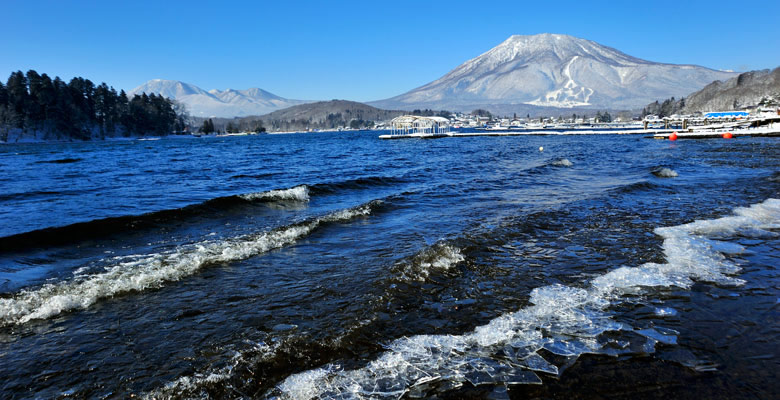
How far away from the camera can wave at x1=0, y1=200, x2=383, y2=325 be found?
5301 millimetres

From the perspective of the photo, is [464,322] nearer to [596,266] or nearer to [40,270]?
[596,266]

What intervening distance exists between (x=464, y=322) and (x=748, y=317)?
3.18m

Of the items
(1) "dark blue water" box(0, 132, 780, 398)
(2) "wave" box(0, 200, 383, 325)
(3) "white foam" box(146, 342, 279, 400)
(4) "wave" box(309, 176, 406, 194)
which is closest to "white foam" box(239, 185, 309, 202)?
(4) "wave" box(309, 176, 406, 194)

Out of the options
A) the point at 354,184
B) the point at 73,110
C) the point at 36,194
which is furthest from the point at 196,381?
the point at 73,110

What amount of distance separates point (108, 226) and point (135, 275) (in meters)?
5.09

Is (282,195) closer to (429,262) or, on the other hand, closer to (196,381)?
(429,262)

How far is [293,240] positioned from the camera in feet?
28.8

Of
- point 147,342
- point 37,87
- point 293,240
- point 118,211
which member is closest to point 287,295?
point 147,342

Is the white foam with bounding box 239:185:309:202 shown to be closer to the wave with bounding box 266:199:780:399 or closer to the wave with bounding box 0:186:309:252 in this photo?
the wave with bounding box 0:186:309:252

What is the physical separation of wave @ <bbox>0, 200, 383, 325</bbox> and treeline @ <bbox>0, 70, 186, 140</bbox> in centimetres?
12794

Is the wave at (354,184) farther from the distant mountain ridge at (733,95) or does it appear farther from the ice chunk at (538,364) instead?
the distant mountain ridge at (733,95)

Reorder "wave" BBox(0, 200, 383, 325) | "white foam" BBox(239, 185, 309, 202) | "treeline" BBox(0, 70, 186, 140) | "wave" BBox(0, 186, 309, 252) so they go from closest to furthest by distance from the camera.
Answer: "wave" BBox(0, 200, 383, 325)
"wave" BBox(0, 186, 309, 252)
"white foam" BBox(239, 185, 309, 202)
"treeline" BBox(0, 70, 186, 140)

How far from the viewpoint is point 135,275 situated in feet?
21.1

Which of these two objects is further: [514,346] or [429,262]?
[429,262]
